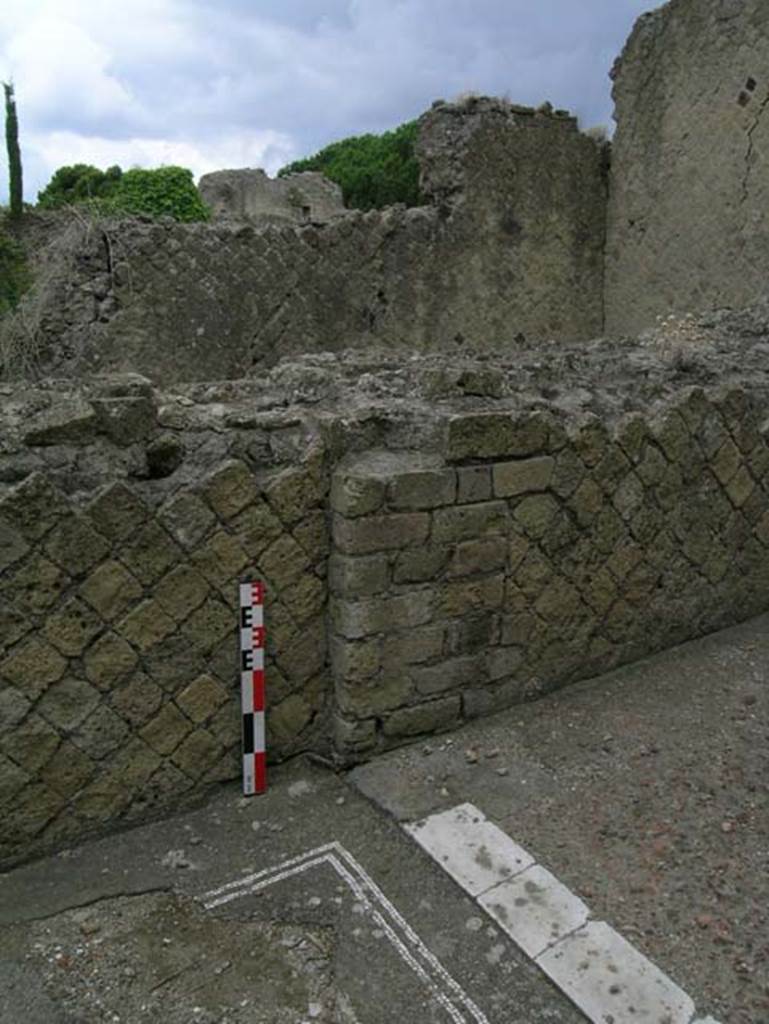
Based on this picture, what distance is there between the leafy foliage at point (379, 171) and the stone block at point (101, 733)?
26343 millimetres

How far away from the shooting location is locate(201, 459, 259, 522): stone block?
2.62m

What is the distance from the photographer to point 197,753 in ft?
9.05

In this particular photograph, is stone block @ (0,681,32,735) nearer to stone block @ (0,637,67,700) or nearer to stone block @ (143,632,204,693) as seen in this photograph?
stone block @ (0,637,67,700)

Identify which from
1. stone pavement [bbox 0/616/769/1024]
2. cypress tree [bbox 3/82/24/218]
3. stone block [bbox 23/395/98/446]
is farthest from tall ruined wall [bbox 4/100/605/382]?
cypress tree [bbox 3/82/24/218]

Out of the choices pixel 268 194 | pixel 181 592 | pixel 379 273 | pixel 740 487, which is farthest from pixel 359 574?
pixel 268 194

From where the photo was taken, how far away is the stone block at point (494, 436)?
298 cm

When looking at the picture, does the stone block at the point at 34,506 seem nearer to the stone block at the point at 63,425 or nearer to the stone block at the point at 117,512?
the stone block at the point at 117,512

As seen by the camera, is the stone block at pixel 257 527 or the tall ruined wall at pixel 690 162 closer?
the stone block at pixel 257 527

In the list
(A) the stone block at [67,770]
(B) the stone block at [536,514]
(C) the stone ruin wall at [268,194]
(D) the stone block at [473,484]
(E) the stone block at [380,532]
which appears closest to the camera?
(A) the stone block at [67,770]

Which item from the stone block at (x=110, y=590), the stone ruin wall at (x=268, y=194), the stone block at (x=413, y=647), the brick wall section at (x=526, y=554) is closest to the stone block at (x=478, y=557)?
the brick wall section at (x=526, y=554)

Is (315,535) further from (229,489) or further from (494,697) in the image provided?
(494,697)

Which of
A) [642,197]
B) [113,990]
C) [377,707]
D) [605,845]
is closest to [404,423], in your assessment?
[377,707]

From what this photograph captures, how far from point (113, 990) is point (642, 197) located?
8358 millimetres

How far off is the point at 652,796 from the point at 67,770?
188cm
